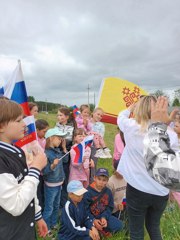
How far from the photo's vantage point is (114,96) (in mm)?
5754

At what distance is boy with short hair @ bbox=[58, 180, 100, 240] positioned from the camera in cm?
317

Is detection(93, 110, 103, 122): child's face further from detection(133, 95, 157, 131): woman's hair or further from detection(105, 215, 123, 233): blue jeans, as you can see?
detection(133, 95, 157, 131): woman's hair

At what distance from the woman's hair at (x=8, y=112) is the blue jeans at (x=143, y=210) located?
1435mm

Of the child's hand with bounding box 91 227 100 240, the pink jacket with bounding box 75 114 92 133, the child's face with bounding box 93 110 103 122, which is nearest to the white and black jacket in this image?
the child's hand with bounding box 91 227 100 240

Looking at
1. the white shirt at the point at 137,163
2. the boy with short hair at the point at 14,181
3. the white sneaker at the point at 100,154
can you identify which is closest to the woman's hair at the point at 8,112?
the boy with short hair at the point at 14,181

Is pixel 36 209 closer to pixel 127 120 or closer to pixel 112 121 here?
pixel 127 120

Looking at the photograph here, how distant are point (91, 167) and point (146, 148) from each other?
3423mm

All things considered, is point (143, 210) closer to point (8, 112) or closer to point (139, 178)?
point (139, 178)

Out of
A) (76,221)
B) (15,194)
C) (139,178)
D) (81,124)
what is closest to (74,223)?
(76,221)

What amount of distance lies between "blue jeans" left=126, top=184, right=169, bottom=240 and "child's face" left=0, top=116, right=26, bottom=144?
1357 millimetres

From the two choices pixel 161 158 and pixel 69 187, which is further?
pixel 69 187

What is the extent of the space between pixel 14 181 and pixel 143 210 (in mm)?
1495

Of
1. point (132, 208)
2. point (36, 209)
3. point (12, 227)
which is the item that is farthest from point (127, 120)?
point (12, 227)

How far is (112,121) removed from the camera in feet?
18.9
